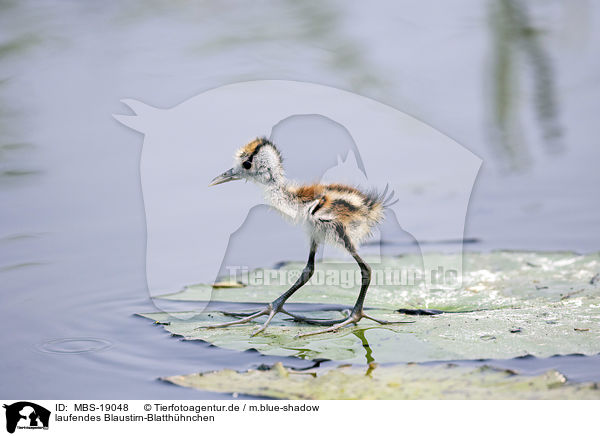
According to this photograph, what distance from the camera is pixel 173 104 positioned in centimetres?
809

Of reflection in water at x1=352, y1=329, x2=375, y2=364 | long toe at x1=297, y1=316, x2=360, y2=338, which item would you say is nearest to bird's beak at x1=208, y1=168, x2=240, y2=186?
long toe at x1=297, y1=316, x2=360, y2=338

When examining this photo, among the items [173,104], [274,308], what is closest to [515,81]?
[173,104]

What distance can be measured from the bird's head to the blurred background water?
3.73 ft

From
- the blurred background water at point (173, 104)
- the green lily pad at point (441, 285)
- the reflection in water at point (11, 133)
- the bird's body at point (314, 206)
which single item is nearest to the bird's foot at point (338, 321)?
the bird's body at point (314, 206)

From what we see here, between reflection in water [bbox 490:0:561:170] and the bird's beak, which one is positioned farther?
reflection in water [bbox 490:0:561:170]

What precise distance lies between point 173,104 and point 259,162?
3.28 meters

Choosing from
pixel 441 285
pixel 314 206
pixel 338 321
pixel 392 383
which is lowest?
pixel 392 383

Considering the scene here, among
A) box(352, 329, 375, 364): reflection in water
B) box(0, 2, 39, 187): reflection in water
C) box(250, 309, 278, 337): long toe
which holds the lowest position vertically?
box(352, 329, 375, 364): reflection in water

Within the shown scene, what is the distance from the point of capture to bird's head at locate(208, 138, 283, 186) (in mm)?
5066

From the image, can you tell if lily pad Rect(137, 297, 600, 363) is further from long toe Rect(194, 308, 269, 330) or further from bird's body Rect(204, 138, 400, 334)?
bird's body Rect(204, 138, 400, 334)

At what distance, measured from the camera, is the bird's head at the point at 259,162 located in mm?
5066

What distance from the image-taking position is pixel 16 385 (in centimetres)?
430

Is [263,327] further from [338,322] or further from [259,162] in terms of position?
[259,162]

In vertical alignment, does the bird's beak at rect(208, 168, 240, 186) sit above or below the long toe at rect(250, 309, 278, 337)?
above
